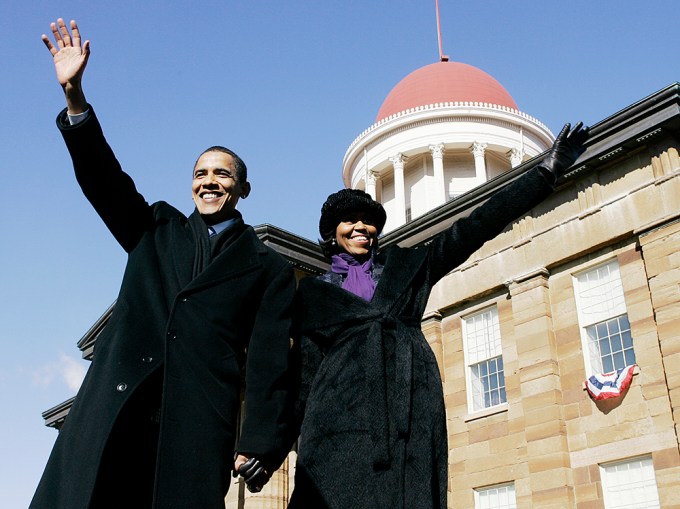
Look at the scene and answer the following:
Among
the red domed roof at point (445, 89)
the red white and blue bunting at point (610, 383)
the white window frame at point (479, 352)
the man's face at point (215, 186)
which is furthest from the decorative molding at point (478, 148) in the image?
the man's face at point (215, 186)

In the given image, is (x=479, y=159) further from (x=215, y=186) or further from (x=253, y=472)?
(x=253, y=472)

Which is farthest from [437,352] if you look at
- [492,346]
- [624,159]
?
[624,159]

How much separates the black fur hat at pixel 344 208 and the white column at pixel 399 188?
33.2 m

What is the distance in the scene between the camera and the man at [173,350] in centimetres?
303

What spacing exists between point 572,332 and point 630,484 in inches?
130

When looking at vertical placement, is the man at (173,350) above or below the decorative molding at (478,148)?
below

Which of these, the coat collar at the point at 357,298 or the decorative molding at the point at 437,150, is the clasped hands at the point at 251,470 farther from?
the decorative molding at the point at 437,150

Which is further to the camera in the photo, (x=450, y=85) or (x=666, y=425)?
(x=450, y=85)

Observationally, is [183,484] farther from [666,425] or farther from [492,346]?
[492,346]

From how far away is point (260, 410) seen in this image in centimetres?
342

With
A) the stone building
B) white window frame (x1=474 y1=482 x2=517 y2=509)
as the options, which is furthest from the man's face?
white window frame (x1=474 y1=482 x2=517 y2=509)

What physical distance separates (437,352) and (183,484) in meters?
17.2

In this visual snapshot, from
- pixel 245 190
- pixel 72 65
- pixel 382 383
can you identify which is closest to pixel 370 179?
pixel 245 190

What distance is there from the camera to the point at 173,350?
10.6 feet
